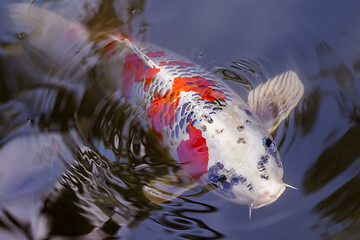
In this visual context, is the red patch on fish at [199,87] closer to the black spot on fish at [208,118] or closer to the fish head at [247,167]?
the black spot on fish at [208,118]

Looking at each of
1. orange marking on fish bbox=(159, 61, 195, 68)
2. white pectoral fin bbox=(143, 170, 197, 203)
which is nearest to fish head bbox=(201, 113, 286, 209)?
white pectoral fin bbox=(143, 170, 197, 203)

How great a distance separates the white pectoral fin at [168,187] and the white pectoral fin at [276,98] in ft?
2.21

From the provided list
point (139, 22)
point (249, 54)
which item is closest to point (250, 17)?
point (249, 54)

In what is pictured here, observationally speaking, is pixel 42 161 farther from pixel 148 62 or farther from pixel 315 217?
pixel 315 217

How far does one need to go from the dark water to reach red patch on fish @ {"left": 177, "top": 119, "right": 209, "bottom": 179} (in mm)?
151

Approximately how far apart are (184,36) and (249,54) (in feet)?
2.03

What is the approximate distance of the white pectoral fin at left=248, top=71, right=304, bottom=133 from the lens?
262 centimetres

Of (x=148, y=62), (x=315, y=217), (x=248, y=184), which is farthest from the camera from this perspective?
(x=148, y=62)

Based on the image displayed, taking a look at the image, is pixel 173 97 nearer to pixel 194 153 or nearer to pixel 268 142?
pixel 194 153

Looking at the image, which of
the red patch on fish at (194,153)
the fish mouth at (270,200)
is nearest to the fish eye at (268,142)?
the fish mouth at (270,200)

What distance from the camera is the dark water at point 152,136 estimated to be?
7.90 feet

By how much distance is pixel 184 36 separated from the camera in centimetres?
329

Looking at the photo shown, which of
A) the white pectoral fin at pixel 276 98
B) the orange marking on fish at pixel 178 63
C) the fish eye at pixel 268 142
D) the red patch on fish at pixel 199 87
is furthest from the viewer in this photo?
the orange marking on fish at pixel 178 63

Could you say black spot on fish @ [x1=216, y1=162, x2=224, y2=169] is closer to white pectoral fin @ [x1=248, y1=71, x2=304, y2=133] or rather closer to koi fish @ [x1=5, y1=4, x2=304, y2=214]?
koi fish @ [x1=5, y1=4, x2=304, y2=214]
